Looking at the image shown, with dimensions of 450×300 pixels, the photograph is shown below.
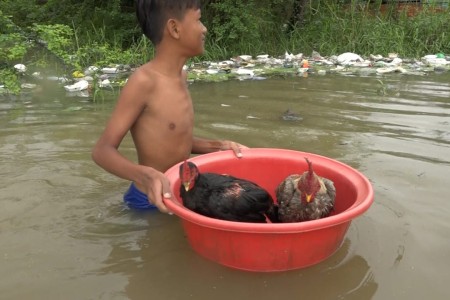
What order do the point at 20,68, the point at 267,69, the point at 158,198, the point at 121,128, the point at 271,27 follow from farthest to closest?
the point at 271,27
the point at 267,69
the point at 20,68
the point at 121,128
the point at 158,198

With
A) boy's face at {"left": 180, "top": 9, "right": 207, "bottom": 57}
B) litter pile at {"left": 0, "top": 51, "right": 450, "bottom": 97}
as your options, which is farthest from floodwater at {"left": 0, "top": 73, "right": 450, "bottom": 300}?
litter pile at {"left": 0, "top": 51, "right": 450, "bottom": 97}

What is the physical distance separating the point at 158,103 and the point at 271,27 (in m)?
6.90

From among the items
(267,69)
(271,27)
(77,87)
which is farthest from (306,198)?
(271,27)

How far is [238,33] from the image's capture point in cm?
812

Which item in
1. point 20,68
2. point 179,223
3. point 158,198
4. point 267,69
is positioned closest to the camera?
point 158,198

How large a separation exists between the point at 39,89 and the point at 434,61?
18.6ft

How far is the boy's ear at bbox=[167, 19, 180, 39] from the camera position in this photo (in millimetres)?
2371

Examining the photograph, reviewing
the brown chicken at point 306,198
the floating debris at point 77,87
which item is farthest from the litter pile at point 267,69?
the brown chicken at point 306,198

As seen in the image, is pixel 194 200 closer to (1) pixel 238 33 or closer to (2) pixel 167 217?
(2) pixel 167 217

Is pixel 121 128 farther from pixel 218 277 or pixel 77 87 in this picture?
pixel 77 87

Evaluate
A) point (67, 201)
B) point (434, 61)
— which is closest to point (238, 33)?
point (434, 61)

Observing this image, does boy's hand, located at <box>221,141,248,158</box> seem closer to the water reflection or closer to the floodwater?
the floodwater

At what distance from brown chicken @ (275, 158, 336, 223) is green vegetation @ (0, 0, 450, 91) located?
527 centimetres

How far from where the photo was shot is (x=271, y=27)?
29.2 ft
